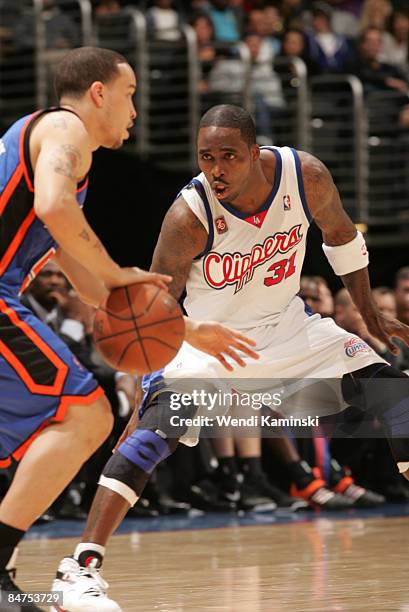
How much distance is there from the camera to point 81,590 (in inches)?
146

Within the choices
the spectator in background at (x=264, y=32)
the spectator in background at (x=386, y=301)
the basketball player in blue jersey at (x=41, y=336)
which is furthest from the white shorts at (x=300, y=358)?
the spectator in background at (x=264, y=32)

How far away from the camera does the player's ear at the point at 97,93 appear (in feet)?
12.5

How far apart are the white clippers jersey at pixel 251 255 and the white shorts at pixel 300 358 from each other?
0.07m

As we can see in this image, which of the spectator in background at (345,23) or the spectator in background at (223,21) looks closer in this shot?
the spectator in background at (223,21)

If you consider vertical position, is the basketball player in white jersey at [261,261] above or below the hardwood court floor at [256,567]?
above

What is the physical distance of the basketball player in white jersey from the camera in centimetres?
454

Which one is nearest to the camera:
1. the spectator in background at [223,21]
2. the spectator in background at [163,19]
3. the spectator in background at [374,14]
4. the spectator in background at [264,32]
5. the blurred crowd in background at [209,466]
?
the blurred crowd in background at [209,466]

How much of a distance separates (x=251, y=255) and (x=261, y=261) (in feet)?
0.19

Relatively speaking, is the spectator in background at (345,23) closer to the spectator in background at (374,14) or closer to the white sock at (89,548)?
the spectator in background at (374,14)

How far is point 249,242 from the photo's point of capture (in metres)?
4.77

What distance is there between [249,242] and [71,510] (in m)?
3.48

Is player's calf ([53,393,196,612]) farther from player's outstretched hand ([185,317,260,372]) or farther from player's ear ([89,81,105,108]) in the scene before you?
player's ear ([89,81,105,108])

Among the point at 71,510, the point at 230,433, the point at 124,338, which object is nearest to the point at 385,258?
the point at 230,433

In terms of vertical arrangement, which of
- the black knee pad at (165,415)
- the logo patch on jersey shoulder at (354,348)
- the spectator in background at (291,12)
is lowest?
the spectator in background at (291,12)
